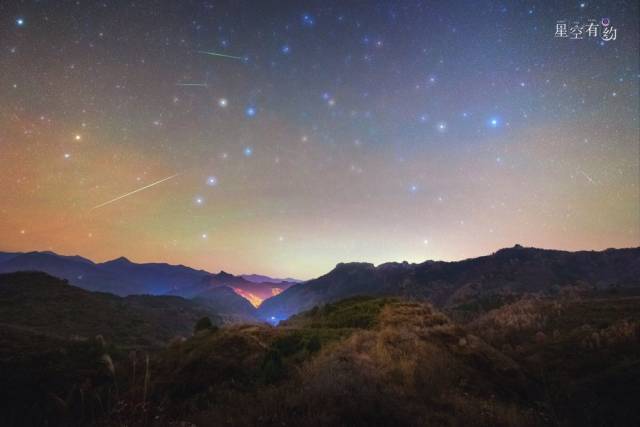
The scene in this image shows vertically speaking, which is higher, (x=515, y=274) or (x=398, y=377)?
(x=515, y=274)

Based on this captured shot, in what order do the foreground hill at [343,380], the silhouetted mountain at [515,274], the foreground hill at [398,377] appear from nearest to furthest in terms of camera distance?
the foreground hill at [343,380]
the foreground hill at [398,377]
the silhouetted mountain at [515,274]

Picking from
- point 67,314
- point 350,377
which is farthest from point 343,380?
point 67,314

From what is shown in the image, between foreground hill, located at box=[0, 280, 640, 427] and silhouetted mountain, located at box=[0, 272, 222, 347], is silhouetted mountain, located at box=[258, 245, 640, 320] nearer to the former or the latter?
silhouetted mountain, located at box=[0, 272, 222, 347]

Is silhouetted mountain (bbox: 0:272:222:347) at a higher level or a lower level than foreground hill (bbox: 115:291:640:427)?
lower

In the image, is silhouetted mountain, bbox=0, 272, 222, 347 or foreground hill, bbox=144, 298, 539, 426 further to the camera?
silhouetted mountain, bbox=0, 272, 222, 347

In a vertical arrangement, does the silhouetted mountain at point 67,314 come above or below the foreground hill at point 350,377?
below

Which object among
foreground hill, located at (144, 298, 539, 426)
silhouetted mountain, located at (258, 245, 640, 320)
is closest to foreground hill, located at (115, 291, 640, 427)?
foreground hill, located at (144, 298, 539, 426)

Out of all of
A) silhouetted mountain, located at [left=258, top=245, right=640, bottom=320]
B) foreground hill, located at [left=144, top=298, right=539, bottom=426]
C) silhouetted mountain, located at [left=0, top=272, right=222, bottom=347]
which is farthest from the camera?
silhouetted mountain, located at [left=258, top=245, right=640, bottom=320]

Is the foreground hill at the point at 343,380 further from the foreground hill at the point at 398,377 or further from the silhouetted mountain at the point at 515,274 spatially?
the silhouetted mountain at the point at 515,274

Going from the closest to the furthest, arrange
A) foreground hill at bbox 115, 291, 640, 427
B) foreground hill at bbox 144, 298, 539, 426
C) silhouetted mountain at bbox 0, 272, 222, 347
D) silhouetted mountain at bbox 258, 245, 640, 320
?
foreground hill at bbox 144, 298, 539, 426 < foreground hill at bbox 115, 291, 640, 427 < silhouetted mountain at bbox 0, 272, 222, 347 < silhouetted mountain at bbox 258, 245, 640, 320

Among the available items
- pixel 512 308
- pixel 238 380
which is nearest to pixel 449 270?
pixel 512 308

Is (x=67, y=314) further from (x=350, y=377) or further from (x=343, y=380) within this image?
(x=343, y=380)

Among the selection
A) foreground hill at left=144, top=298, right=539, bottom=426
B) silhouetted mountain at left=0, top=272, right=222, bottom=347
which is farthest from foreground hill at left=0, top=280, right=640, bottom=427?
silhouetted mountain at left=0, top=272, right=222, bottom=347

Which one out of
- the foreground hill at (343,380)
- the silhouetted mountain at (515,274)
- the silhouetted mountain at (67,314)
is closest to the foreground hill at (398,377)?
the foreground hill at (343,380)
